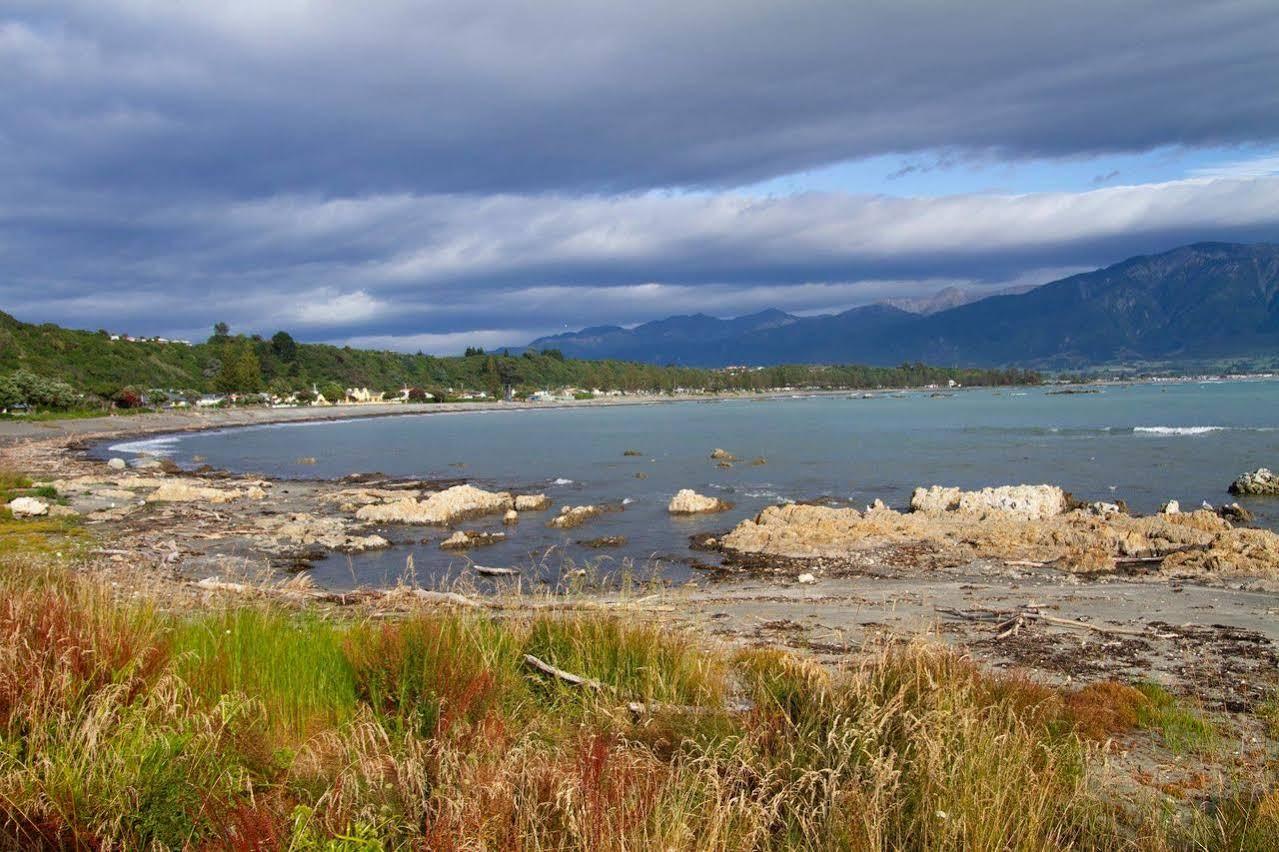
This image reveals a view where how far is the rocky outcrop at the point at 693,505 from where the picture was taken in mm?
29000

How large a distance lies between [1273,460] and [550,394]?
166m

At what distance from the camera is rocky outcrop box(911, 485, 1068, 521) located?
2475 centimetres

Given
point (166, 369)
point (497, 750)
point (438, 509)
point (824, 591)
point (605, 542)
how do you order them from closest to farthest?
point (497, 750) → point (824, 591) → point (605, 542) → point (438, 509) → point (166, 369)

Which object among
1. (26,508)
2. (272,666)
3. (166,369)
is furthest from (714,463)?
(166,369)

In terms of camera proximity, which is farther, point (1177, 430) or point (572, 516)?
point (1177, 430)

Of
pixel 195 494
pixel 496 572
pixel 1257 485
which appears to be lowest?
pixel 1257 485

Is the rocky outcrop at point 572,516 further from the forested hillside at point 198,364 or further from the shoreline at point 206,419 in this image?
the forested hillside at point 198,364

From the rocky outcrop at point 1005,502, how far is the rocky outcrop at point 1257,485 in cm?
845

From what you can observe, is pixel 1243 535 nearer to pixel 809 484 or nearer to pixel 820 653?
pixel 820 653

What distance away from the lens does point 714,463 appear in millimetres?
46750

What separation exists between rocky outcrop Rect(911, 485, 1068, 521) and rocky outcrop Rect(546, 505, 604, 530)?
34.7ft

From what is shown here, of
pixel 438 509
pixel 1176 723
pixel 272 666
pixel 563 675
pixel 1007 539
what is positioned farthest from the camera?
pixel 438 509

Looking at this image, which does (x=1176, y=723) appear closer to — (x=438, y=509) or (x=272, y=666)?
(x=272, y=666)

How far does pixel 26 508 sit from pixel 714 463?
31508 millimetres
